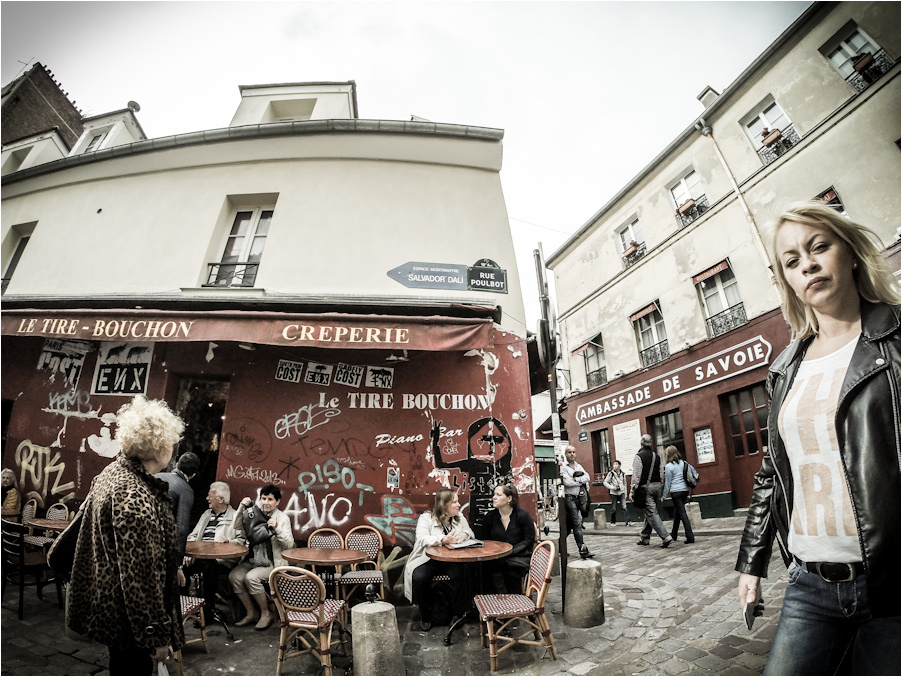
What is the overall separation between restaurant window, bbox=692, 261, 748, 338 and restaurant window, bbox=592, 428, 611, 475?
4.85 metres

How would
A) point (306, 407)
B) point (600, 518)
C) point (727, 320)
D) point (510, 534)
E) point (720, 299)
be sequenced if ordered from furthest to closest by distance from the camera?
point (600, 518), point (720, 299), point (727, 320), point (306, 407), point (510, 534)

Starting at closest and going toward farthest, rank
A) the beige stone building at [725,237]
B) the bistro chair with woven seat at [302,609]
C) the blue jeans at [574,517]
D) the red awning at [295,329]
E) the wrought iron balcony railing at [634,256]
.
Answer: the bistro chair with woven seat at [302,609] < the red awning at [295,329] < the blue jeans at [574,517] < the beige stone building at [725,237] < the wrought iron balcony railing at [634,256]

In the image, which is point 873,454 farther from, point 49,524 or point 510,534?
point 49,524

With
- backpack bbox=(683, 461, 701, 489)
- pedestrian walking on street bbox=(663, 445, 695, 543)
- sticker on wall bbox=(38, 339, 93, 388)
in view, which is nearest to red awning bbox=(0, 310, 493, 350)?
sticker on wall bbox=(38, 339, 93, 388)

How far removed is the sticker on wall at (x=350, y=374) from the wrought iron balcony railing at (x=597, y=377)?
10627 mm

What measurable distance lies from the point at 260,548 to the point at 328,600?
129cm

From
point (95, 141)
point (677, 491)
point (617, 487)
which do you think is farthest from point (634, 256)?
point (95, 141)

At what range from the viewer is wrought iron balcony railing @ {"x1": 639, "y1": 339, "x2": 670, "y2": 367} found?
12.1m

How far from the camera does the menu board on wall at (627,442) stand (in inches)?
489

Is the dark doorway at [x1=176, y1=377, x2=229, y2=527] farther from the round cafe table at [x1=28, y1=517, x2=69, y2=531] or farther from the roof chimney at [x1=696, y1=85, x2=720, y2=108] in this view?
the roof chimney at [x1=696, y1=85, x2=720, y2=108]

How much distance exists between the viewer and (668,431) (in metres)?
11.8

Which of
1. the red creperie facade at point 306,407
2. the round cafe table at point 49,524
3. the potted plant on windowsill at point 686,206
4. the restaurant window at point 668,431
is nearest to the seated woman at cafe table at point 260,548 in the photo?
the red creperie facade at point 306,407

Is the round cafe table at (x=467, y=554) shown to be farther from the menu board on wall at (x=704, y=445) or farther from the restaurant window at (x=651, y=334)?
the restaurant window at (x=651, y=334)

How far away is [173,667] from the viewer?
3311 millimetres
